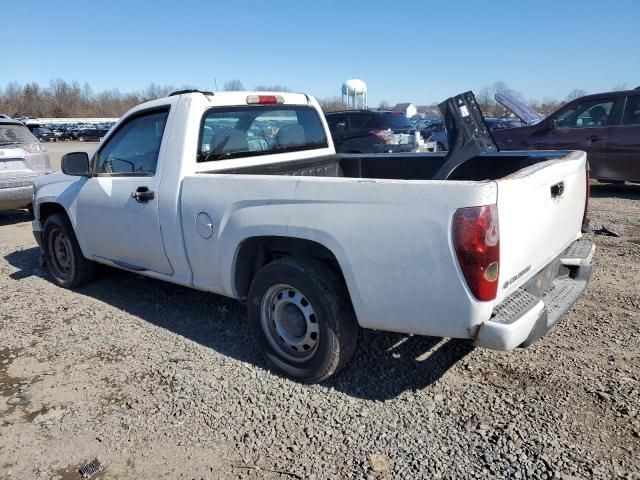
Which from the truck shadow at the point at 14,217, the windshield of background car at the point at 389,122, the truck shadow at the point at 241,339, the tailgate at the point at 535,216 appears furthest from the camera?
the windshield of background car at the point at 389,122

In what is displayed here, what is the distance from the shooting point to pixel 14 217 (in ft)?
31.8

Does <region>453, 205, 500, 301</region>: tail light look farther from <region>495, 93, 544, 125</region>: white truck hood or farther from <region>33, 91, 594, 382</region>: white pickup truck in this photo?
<region>495, 93, 544, 125</region>: white truck hood

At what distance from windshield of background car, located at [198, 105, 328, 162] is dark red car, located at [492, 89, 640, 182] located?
523cm

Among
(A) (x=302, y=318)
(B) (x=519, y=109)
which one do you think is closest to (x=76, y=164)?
(A) (x=302, y=318)

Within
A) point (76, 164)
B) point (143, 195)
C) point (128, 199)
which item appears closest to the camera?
point (143, 195)

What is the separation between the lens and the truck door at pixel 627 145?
28.9ft

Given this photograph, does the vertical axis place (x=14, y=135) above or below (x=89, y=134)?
below

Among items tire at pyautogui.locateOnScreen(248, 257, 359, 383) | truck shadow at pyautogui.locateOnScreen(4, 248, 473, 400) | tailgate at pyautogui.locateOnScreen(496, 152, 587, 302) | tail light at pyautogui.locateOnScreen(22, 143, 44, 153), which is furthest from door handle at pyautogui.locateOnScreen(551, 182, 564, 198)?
tail light at pyautogui.locateOnScreen(22, 143, 44, 153)

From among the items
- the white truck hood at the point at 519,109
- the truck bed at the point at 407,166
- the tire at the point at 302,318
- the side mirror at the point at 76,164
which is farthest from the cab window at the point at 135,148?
the white truck hood at the point at 519,109

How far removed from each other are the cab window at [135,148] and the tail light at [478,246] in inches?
100

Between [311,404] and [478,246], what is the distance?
1.42 metres

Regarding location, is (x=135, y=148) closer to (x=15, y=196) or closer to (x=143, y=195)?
(x=143, y=195)

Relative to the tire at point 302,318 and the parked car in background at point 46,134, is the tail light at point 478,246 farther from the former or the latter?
the parked car in background at point 46,134

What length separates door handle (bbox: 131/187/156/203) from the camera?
3.89 metres
